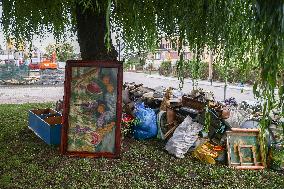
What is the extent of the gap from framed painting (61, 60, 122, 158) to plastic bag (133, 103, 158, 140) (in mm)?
1342

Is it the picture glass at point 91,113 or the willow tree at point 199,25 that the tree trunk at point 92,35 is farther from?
the picture glass at point 91,113

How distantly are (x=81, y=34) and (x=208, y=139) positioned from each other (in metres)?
2.92

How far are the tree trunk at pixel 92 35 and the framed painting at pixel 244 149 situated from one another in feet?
8.29

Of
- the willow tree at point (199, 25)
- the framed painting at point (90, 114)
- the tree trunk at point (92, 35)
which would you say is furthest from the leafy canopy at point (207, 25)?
the framed painting at point (90, 114)

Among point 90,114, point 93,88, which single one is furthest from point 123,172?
point 93,88

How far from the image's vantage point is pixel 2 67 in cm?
2203

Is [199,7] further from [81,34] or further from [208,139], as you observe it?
[208,139]

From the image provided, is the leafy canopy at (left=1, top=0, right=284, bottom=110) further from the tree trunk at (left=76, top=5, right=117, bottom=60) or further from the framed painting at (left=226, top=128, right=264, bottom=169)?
the framed painting at (left=226, top=128, right=264, bottom=169)

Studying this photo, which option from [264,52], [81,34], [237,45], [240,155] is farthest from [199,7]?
[240,155]

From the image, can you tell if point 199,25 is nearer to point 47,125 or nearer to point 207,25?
point 207,25

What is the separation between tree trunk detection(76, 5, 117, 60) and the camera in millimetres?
5457

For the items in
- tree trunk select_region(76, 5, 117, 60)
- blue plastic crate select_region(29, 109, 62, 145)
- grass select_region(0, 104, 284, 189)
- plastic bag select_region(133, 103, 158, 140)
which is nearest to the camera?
grass select_region(0, 104, 284, 189)

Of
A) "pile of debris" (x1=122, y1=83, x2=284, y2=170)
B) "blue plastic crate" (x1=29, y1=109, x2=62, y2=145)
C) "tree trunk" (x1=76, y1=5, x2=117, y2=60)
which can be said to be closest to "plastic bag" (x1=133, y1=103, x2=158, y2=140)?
"pile of debris" (x1=122, y1=83, x2=284, y2=170)

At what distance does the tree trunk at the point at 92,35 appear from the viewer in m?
5.46
